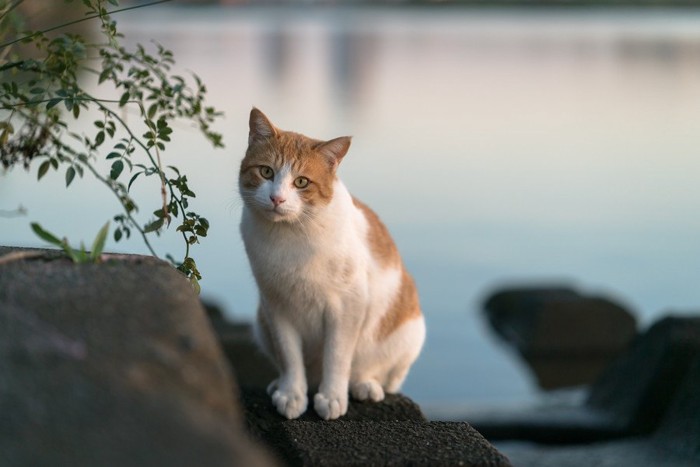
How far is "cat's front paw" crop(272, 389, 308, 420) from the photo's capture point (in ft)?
10.4

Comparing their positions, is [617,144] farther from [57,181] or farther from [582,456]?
[582,456]

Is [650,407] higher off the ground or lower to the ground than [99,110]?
lower

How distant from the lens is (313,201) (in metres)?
3.20

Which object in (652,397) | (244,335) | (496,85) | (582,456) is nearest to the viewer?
(582,456)

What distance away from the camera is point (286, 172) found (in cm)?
320

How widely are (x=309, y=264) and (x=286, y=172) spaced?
296 millimetres

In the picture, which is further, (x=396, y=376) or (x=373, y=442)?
(x=396, y=376)

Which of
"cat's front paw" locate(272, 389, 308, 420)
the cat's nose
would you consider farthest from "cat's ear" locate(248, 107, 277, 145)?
"cat's front paw" locate(272, 389, 308, 420)

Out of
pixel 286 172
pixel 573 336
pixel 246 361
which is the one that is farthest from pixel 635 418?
pixel 573 336

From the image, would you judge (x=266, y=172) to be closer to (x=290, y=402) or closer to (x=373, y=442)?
(x=290, y=402)

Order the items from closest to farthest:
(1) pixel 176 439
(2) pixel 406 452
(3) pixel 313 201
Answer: (1) pixel 176 439 < (2) pixel 406 452 < (3) pixel 313 201

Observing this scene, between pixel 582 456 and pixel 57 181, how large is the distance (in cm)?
810

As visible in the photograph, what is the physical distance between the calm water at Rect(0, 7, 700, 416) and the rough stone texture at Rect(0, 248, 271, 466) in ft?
6.24

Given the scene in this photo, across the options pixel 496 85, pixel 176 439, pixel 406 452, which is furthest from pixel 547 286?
pixel 496 85
